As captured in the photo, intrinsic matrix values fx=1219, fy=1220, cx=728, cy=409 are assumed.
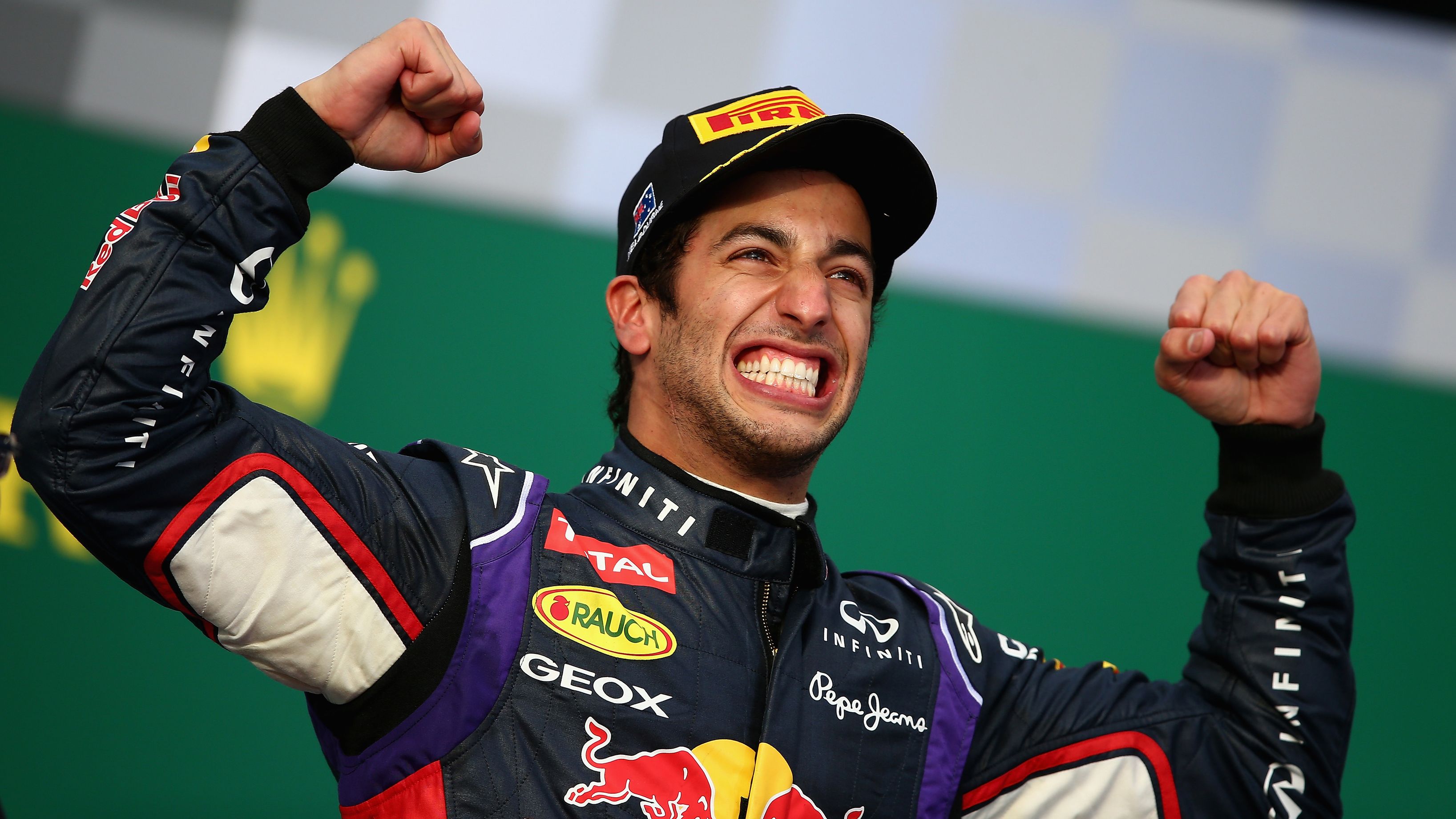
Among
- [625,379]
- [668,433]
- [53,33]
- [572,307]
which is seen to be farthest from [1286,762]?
[53,33]

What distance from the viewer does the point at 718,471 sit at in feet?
3.81

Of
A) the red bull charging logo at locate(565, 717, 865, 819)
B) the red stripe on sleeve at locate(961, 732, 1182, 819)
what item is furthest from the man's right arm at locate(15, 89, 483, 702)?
the red stripe on sleeve at locate(961, 732, 1182, 819)

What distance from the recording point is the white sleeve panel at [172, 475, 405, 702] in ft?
2.80

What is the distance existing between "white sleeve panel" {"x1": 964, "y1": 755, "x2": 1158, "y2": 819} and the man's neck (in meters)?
0.34

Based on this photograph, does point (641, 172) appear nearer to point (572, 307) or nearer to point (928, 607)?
point (928, 607)

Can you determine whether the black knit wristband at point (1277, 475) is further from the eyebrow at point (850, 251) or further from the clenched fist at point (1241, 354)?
the eyebrow at point (850, 251)

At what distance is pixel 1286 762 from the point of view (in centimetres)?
112

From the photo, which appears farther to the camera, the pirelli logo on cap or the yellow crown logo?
the yellow crown logo

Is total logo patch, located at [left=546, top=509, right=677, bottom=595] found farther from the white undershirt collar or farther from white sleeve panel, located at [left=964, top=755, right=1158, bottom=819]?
white sleeve panel, located at [left=964, top=755, right=1158, bottom=819]

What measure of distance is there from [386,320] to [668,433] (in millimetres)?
993

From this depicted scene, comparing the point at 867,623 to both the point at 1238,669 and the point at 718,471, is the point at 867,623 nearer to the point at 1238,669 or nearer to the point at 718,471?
the point at 718,471

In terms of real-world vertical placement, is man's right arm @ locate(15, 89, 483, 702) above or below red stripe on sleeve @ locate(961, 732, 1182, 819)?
above

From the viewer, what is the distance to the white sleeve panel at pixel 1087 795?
1130 mm

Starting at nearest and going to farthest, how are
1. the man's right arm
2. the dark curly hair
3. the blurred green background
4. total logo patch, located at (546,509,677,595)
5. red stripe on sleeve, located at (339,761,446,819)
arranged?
1. the man's right arm
2. red stripe on sleeve, located at (339,761,446,819)
3. total logo patch, located at (546,509,677,595)
4. the dark curly hair
5. the blurred green background
